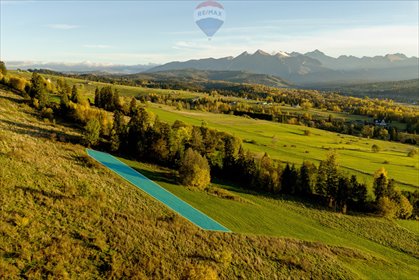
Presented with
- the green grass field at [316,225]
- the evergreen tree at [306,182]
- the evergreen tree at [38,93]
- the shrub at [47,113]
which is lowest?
the green grass field at [316,225]

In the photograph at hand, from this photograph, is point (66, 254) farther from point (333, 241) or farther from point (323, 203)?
point (323, 203)

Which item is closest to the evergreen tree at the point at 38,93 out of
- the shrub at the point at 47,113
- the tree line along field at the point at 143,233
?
the shrub at the point at 47,113

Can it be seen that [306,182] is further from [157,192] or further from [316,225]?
[157,192]

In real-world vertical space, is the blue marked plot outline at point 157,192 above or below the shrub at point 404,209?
above

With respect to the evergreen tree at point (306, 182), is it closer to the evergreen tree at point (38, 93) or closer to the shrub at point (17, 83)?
the evergreen tree at point (38, 93)

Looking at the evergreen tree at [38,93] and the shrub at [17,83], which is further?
the shrub at [17,83]

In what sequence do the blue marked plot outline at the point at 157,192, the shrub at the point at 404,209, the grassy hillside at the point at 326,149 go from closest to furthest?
the blue marked plot outline at the point at 157,192
the shrub at the point at 404,209
the grassy hillside at the point at 326,149

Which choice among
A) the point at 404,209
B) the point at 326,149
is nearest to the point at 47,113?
the point at 404,209
